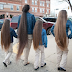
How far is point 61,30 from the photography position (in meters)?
2.73

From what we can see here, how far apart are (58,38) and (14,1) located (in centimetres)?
3648

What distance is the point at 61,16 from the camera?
9.02ft

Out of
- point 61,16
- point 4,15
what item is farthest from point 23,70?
point 4,15

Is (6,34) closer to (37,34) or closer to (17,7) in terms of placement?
(37,34)

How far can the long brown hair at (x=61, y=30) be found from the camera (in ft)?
8.93

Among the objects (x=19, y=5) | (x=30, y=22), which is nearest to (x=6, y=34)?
(x=30, y=22)

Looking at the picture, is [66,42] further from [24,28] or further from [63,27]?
[24,28]

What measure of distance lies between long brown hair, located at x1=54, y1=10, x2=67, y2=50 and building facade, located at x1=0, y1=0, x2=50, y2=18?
3217 cm

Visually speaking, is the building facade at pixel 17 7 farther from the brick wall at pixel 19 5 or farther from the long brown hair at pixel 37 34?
the long brown hair at pixel 37 34

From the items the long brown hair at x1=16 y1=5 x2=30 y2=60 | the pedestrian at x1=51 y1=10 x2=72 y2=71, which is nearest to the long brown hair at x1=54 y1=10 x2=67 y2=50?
the pedestrian at x1=51 y1=10 x2=72 y2=71

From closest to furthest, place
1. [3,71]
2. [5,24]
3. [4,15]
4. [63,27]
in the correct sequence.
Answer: [63,27]
[3,71]
[5,24]
[4,15]

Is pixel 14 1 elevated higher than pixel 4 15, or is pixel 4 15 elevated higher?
pixel 14 1

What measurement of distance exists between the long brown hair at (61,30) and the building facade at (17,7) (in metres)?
32.2

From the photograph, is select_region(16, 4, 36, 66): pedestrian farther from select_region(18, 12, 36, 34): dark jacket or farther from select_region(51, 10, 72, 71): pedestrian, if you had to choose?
select_region(51, 10, 72, 71): pedestrian
